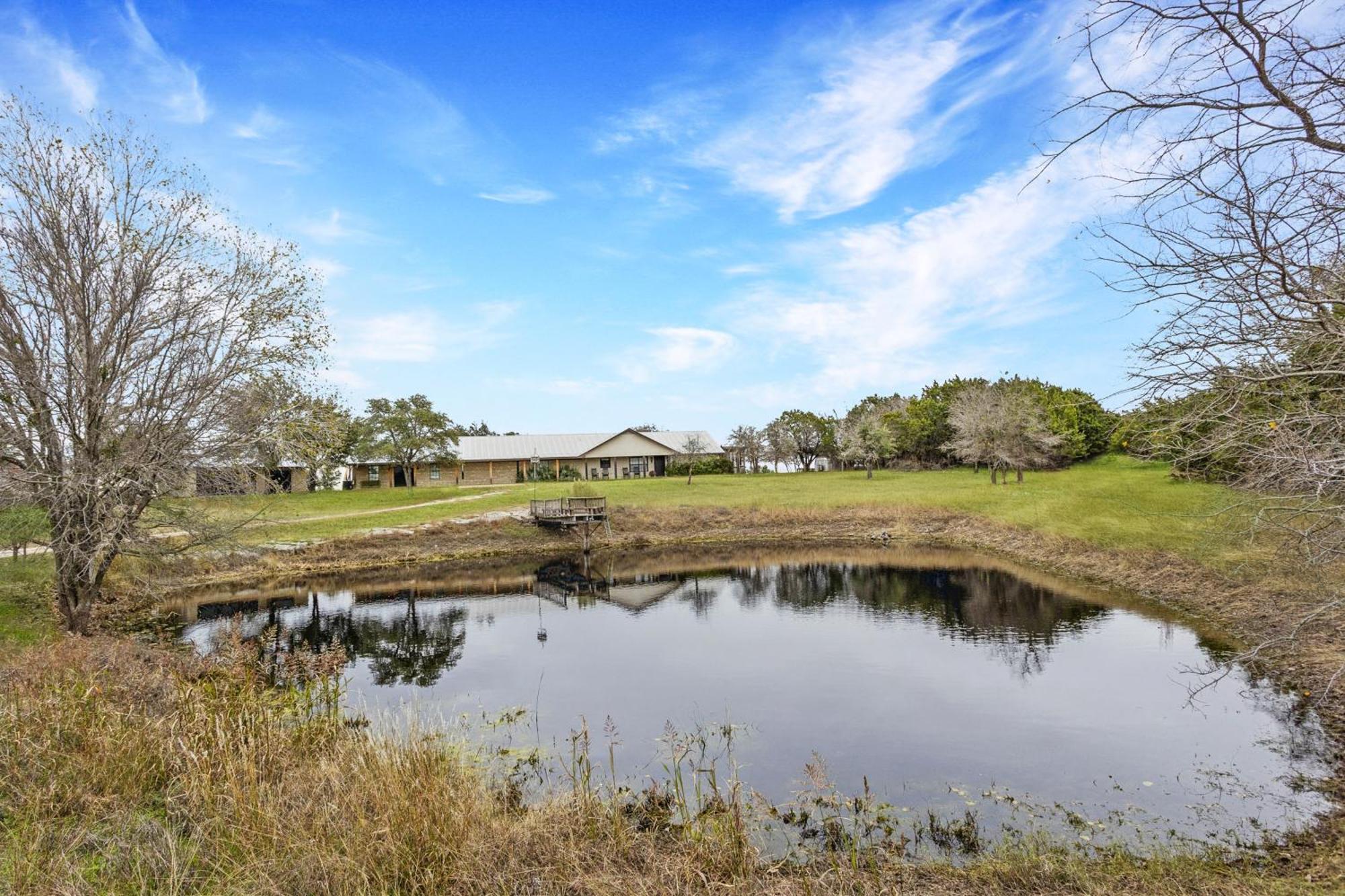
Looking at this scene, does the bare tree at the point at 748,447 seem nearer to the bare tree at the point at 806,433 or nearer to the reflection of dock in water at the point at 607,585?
the bare tree at the point at 806,433

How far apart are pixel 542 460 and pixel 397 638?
→ 156ft

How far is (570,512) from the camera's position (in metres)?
36.4

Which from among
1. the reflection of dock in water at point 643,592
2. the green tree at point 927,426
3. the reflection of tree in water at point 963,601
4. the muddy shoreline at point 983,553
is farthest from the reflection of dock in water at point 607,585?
the green tree at point 927,426

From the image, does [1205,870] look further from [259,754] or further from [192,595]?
[192,595]

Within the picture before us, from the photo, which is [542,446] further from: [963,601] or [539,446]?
[963,601]

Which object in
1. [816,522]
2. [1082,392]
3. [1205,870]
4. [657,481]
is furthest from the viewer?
[1082,392]

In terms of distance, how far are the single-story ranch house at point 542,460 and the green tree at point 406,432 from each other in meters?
4.25

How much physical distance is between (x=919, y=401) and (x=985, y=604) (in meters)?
52.8

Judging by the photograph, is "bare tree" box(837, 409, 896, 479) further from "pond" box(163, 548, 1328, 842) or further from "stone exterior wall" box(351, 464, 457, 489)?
"stone exterior wall" box(351, 464, 457, 489)

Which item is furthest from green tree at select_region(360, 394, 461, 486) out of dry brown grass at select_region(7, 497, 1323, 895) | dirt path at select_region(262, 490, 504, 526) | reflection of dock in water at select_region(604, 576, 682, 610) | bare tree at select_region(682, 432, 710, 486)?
dry brown grass at select_region(7, 497, 1323, 895)

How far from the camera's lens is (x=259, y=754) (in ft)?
28.0

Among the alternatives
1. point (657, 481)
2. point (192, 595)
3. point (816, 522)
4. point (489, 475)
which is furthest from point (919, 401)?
point (192, 595)

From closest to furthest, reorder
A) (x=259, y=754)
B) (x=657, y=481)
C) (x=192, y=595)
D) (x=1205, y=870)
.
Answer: (x=1205, y=870), (x=259, y=754), (x=192, y=595), (x=657, y=481)

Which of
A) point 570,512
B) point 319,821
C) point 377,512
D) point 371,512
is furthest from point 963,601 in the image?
point 371,512
